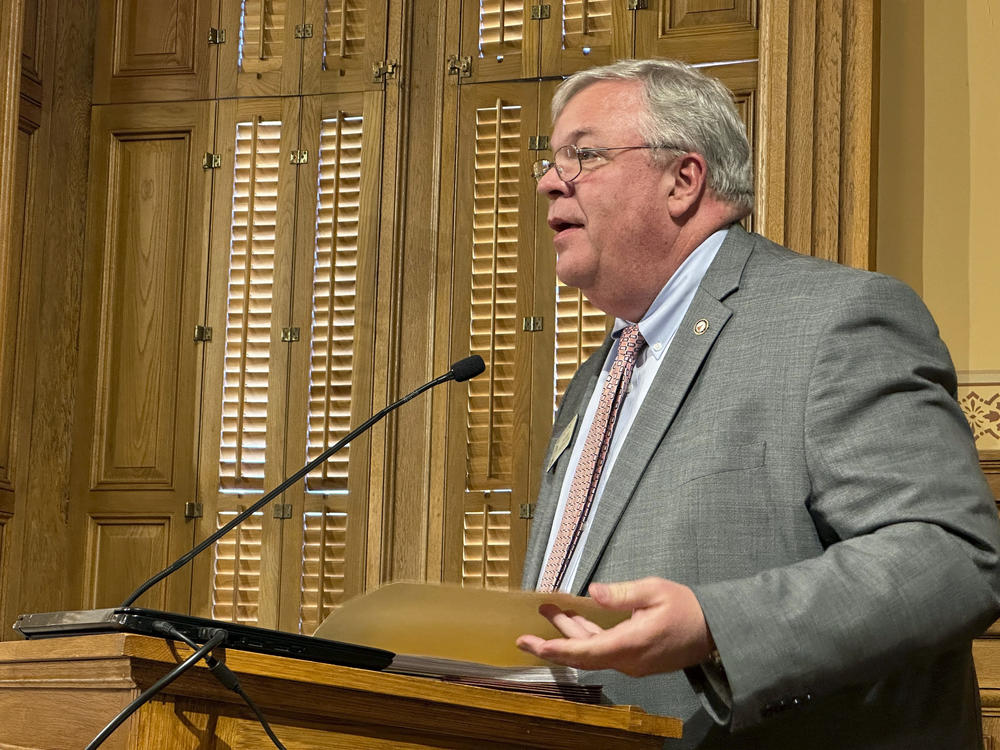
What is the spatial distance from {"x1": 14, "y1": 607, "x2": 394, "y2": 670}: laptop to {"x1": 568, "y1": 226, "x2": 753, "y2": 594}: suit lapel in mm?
491

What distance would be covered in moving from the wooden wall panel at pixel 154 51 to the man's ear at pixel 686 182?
2.73 metres

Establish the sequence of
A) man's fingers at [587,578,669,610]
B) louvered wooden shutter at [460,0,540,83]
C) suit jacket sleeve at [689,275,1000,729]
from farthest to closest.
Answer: louvered wooden shutter at [460,0,540,83] < suit jacket sleeve at [689,275,1000,729] < man's fingers at [587,578,669,610]

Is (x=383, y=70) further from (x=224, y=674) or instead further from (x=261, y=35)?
(x=224, y=674)

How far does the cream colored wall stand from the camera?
3363mm

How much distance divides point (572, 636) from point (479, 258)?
2920 mm

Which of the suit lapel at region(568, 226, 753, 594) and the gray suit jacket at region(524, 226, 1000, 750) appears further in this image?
the suit lapel at region(568, 226, 753, 594)

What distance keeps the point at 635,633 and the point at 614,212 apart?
3.31 ft

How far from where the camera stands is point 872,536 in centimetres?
143

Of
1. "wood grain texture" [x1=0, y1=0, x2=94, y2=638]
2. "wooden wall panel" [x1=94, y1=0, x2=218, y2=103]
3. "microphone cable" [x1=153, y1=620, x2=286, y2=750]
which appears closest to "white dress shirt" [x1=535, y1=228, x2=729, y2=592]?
"microphone cable" [x1=153, y1=620, x2=286, y2=750]

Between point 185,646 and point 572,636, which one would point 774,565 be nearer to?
point 572,636

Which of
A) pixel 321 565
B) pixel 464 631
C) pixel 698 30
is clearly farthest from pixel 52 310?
pixel 464 631

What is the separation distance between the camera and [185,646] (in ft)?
3.67

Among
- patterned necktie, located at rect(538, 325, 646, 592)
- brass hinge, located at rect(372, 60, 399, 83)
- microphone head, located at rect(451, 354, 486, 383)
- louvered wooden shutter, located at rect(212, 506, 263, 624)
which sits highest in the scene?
brass hinge, located at rect(372, 60, 399, 83)

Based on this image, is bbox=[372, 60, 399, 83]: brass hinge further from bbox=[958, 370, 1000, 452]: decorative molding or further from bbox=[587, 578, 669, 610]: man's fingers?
bbox=[587, 578, 669, 610]: man's fingers
